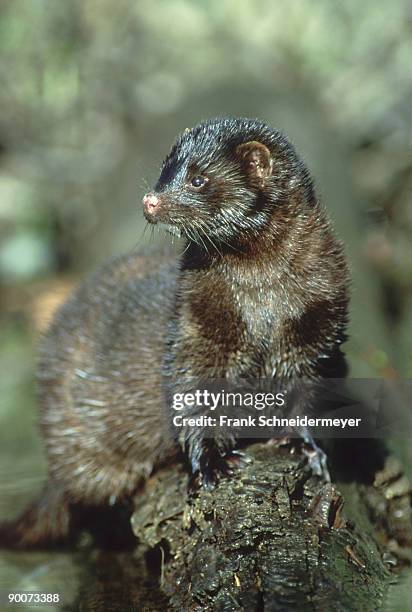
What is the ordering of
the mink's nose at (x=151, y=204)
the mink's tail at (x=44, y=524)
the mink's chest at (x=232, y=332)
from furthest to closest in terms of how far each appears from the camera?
the mink's tail at (x=44, y=524)
the mink's chest at (x=232, y=332)
the mink's nose at (x=151, y=204)

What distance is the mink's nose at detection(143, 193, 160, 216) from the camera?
4.34 metres

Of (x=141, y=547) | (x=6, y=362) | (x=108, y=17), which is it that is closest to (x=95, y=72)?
(x=108, y=17)

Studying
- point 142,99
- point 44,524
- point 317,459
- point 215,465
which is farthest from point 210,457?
point 142,99

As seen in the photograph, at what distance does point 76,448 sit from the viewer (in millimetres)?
5719

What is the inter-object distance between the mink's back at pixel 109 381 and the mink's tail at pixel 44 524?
7.3 inches

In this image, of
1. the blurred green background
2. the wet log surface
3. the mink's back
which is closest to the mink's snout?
the mink's back

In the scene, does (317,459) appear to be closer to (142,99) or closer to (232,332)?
(232,332)

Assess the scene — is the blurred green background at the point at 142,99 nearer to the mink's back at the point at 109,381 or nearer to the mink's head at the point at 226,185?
the mink's back at the point at 109,381

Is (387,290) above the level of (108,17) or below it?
below

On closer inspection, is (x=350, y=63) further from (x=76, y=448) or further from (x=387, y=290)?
(x=76, y=448)

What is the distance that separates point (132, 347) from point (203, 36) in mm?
10152

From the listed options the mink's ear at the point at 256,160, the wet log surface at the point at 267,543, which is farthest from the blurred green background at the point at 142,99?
the mink's ear at the point at 256,160

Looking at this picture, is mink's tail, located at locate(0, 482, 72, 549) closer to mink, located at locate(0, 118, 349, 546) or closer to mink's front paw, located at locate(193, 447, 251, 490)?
mink, located at locate(0, 118, 349, 546)

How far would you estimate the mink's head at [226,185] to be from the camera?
173 inches
